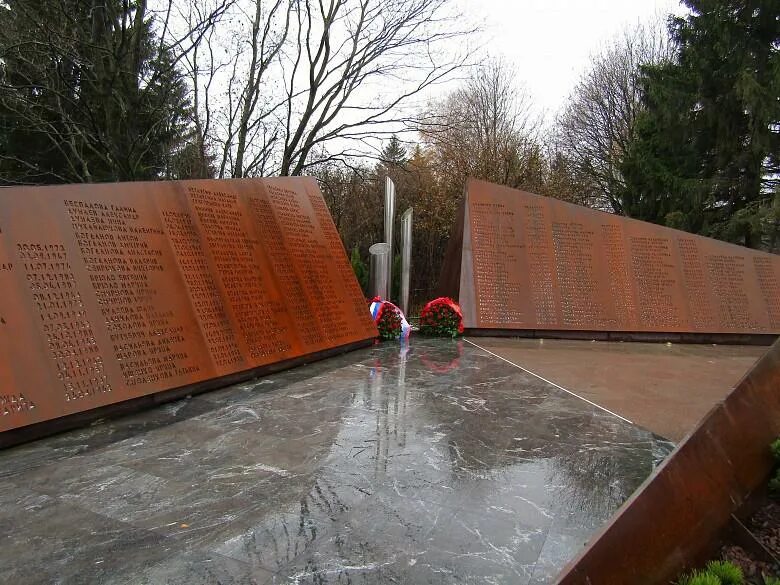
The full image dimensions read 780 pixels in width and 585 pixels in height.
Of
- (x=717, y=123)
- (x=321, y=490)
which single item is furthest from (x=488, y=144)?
(x=321, y=490)

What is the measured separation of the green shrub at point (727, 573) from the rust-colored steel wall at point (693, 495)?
8 centimetres

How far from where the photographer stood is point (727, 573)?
1978 millimetres

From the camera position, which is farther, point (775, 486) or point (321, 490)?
point (321, 490)

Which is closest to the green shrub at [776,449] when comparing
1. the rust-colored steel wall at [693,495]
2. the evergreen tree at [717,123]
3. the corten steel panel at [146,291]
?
the rust-colored steel wall at [693,495]

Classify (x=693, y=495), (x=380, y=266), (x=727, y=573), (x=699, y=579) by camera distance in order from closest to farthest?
(x=699, y=579), (x=727, y=573), (x=693, y=495), (x=380, y=266)

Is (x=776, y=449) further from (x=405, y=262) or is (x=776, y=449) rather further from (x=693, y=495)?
(x=405, y=262)

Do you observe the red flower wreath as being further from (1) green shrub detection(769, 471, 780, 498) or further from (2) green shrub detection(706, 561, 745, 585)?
(2) green shrub detection(706, 561, 745, 585)

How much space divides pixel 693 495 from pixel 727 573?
29 centimetres

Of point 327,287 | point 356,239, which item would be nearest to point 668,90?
point 356,239

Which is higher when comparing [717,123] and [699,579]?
[717,123]

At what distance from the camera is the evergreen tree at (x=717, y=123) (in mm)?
16828

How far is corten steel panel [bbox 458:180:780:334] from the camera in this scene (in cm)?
983

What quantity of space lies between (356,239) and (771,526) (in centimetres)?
1934

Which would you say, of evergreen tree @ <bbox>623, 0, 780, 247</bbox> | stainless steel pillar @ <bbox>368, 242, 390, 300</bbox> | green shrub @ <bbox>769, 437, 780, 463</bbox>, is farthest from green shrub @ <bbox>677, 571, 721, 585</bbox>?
evergreen tree @ <bbox>623, 0, 780, 247</bbox>
